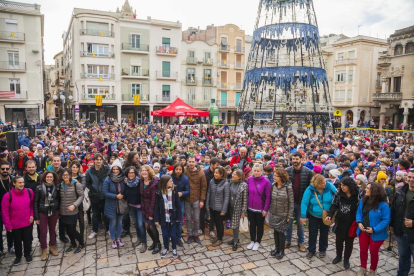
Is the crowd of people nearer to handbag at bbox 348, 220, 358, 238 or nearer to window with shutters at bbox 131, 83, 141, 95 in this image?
handbag at bbox 348, 220, 358, 238

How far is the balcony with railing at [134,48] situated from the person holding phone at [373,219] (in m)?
34.4

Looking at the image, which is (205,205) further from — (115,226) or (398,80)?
(398,80)

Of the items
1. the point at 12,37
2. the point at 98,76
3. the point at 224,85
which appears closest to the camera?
the point at 12,37

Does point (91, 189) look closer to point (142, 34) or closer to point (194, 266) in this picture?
point (194, 266)

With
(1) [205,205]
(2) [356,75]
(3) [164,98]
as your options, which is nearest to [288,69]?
(1) [205,205]

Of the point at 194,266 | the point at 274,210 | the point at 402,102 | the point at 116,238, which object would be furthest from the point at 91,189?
the point at 402,102

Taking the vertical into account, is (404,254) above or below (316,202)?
below

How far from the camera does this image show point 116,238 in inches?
237

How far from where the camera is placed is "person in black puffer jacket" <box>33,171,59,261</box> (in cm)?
534

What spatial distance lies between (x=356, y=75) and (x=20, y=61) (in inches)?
1580

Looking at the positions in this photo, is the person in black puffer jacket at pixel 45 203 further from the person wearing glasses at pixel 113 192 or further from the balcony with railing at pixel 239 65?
the balcony with railing at pixel 239 65

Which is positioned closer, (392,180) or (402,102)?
(392,180)

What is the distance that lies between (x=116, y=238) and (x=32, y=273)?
1550 mm

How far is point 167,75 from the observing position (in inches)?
1483
